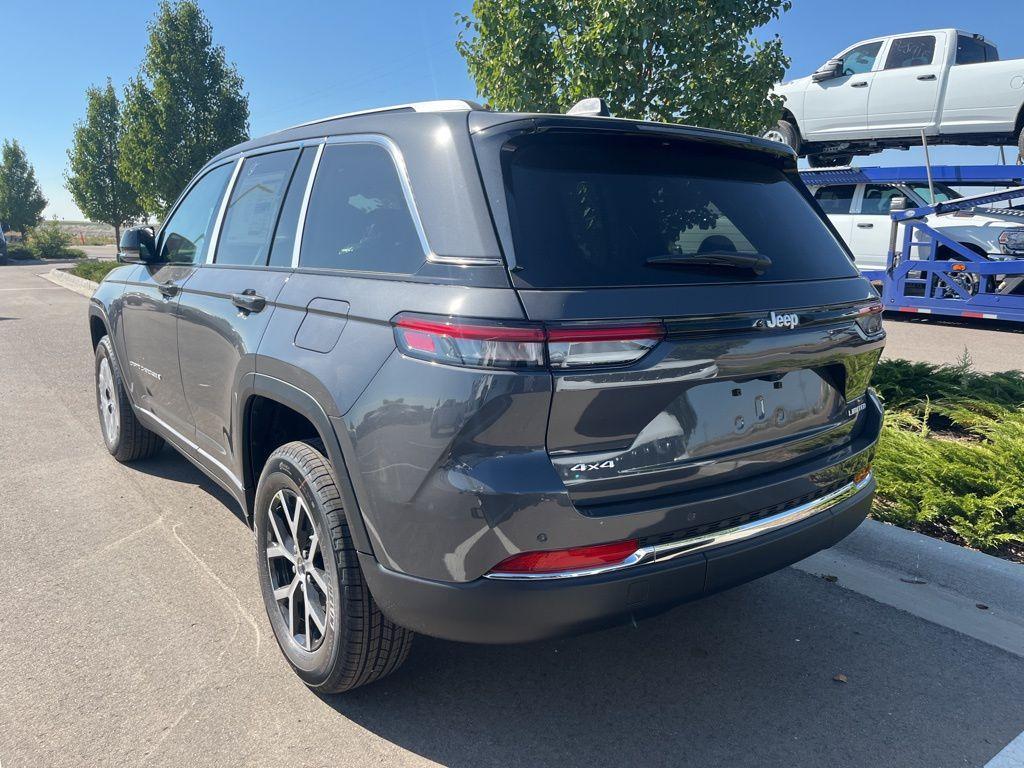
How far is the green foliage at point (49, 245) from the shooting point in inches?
1489

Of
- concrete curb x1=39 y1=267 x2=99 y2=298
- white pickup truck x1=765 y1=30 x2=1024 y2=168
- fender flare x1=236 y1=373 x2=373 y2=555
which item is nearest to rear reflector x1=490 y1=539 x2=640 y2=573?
fender flare x1=236 y1=373 x2=373 y2=555

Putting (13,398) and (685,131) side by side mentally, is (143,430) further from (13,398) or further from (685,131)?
(685,131)

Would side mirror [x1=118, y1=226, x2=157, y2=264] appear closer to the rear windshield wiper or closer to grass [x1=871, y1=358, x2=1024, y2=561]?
the rear windshield wiper

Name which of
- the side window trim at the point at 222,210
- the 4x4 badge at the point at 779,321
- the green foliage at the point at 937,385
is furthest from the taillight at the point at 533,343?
the green foliage at the point at 937,385

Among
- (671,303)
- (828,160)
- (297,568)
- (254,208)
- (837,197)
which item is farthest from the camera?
(828,160)

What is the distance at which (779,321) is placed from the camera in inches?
95.7

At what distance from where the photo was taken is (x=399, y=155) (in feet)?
8.34

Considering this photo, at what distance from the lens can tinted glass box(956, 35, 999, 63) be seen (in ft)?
35.8

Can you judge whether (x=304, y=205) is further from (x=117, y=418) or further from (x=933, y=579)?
(x=933, y=579)

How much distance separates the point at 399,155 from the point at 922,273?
1064 centimetres

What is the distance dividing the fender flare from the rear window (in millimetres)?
775

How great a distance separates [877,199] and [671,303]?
11.8 m

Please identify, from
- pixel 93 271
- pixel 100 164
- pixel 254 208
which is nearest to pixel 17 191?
pixel 100 164

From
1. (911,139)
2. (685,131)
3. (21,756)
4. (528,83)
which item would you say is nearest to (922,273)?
(911,139)
